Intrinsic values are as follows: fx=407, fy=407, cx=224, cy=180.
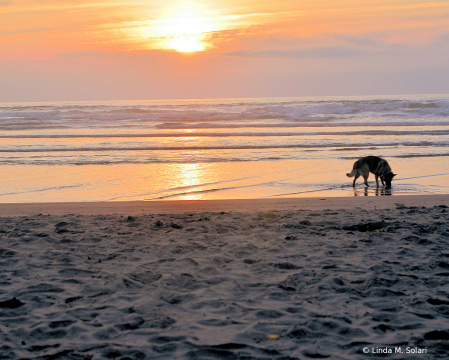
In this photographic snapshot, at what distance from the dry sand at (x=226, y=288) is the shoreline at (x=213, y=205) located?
102 centimetres

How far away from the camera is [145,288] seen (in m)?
3.87

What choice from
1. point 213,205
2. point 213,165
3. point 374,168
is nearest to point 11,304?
point 213,205

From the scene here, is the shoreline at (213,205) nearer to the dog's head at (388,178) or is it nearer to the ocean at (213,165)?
the ocean at (213,165)

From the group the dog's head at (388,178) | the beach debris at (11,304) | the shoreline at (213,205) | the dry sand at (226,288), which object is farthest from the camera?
the dog's head at (388,178)

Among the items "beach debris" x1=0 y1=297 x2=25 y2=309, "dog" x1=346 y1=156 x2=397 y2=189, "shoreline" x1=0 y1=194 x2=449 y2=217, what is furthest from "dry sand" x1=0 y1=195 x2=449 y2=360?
"dog" x1=346 y1=156 x2=397 y2=189

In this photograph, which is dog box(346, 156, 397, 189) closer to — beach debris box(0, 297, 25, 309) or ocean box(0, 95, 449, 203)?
ocean box(0, 95, 449, 203)

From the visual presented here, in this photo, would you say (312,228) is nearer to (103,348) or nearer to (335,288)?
(335,288)

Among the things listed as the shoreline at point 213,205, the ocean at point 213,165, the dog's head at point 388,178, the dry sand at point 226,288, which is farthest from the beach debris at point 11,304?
the dog's head at point 388,178

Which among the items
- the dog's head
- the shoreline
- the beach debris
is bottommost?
the beach debris

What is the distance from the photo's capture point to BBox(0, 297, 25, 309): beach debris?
3.49 metres

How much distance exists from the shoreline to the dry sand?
102 centimetres

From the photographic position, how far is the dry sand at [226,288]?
288 cm

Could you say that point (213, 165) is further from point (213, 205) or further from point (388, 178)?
point (388, 178)

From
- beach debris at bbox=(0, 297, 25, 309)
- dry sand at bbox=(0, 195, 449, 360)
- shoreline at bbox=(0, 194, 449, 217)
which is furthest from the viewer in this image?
shoreline at bbox=(0, 194, 449, 217)
